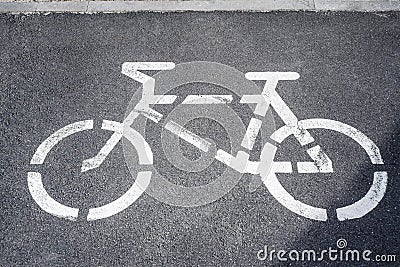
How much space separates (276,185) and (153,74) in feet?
6.31

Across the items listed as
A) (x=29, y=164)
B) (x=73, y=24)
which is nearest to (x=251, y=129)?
(x=29, y=164)

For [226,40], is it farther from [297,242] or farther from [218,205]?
[297,242]

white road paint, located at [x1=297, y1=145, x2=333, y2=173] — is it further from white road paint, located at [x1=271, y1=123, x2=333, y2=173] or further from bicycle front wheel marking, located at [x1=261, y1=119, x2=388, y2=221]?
bicycle front wheel marking, located at [x1=261, y1=119, x2=388, y2=221]

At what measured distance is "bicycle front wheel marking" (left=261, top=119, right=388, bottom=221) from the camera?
4699 millimetres

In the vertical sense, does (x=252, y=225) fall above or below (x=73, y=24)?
below

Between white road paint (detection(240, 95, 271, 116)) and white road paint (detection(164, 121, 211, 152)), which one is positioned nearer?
white road paint (detection(164, 121, 211, 152))

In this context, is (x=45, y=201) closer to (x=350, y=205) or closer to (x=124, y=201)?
(x=124, y=201)

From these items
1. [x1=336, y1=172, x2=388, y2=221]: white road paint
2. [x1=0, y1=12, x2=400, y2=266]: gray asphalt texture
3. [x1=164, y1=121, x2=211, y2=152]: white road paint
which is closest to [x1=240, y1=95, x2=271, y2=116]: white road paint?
[x1=0, y1=12, x2=400, y2=266]: gray asphalt texture

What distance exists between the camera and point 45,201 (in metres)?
4.83

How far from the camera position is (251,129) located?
5.35 metres

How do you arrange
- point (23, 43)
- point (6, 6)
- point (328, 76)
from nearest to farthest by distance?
point (328, 76), point (23, 43), point (6, 6)

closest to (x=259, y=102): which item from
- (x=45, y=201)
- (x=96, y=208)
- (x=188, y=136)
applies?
(x=188, y=136)

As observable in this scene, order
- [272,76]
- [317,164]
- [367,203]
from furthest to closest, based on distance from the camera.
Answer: [272,76], [317,164], [367,203]

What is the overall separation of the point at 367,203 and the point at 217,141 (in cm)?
151
